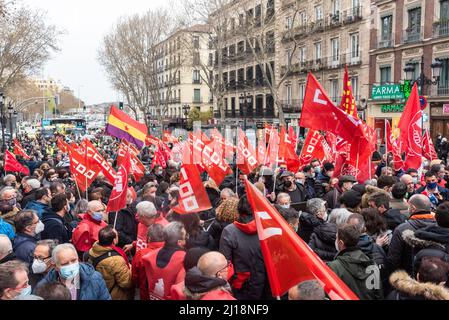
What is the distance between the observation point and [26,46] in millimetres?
26484

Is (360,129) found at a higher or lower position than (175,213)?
higher

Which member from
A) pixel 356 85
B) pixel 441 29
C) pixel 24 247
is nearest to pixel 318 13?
pixel 356 85

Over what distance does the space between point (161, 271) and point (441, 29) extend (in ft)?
83.7

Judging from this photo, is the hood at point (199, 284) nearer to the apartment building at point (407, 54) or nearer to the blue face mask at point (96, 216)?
the blue face mask at point (96, 216)

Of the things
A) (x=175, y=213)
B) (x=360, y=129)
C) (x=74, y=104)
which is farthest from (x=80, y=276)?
(x=74, y=104)

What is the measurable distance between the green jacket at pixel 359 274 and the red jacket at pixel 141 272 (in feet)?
5.25

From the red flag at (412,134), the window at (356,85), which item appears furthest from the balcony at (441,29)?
the red flag at (412,134)

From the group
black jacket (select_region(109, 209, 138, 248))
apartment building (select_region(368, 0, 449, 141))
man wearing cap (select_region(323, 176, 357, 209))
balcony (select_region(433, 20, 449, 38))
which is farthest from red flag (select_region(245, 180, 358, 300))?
balcony (select_region(433, 20, 449, 38))

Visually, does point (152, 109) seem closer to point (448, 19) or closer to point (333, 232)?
A: point (448, 19)

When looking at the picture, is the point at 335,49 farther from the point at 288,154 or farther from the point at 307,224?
the point at 307,224

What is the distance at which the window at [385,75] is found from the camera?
28.9 metres

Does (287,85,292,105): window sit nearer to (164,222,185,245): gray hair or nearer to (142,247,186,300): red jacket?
(164,222,185,245): gray hair

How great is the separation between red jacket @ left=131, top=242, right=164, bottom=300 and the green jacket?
1.60 m
